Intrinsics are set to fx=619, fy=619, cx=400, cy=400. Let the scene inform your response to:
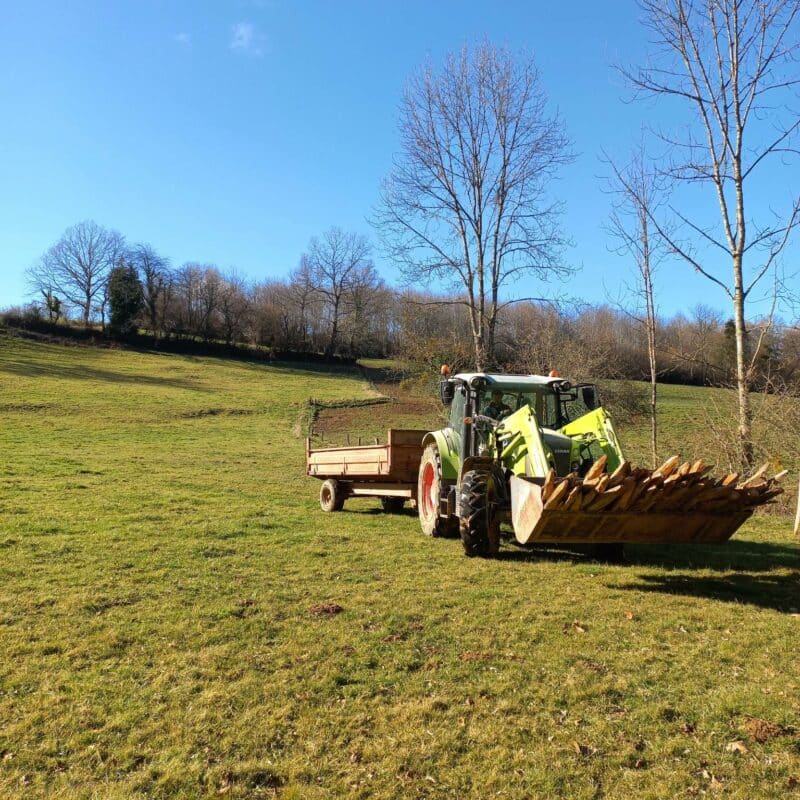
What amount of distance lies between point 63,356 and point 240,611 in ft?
175

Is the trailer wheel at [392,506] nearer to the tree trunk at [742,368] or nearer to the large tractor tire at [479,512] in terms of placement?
the large tractor tire at [479,512]

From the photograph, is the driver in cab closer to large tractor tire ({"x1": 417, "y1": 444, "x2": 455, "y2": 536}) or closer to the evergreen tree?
large tractor tire ({"x1": 417, "y1": 444, "x2": 455, "y2": 536})

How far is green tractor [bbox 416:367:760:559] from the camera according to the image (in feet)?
18.9

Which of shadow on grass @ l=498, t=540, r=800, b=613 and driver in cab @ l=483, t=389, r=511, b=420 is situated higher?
driver in cab @ l=483, t=389, r=511, b=420

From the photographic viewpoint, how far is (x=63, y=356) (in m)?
51.6

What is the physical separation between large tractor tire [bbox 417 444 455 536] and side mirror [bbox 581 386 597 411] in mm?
A: 2225

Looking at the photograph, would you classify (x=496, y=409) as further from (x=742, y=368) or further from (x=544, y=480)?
(x=742, y=368)

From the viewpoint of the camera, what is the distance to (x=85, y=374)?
44312 mm

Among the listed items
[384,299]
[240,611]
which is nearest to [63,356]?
[384,299]

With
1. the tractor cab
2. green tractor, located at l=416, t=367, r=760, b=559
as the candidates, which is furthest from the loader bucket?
the tractor cab

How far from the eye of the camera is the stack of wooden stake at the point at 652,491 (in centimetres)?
560

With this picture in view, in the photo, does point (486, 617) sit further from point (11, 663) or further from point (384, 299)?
point (384, 299)

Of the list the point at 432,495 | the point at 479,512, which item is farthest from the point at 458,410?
the point at 479,512

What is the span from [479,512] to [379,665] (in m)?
→ 3.03
